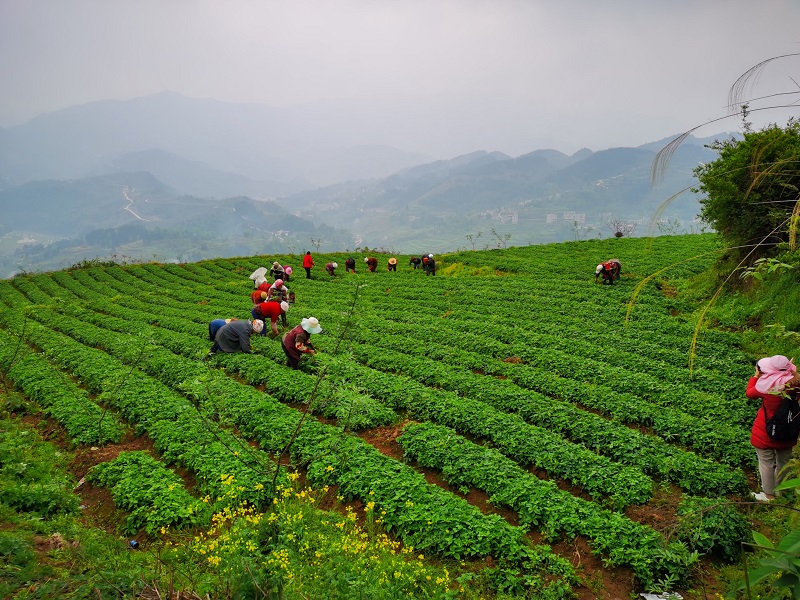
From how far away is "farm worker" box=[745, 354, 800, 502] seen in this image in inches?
279

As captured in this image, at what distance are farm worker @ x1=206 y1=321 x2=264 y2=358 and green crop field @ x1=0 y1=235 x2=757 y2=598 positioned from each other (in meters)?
0.57

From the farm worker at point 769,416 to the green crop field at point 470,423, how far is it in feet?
1.80

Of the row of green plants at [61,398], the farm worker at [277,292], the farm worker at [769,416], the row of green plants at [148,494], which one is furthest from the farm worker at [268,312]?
the farm worker at [769,416]

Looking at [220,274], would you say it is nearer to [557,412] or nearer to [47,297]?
[47,297]

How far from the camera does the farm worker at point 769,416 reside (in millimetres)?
7096

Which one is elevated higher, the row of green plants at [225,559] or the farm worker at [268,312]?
the farm worker at [268,312]

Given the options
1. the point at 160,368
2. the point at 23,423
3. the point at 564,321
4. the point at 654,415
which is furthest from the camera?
the point at 564,321

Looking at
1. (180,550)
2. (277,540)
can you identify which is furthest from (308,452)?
(277,540)

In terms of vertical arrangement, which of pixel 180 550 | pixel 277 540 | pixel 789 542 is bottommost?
pixel 180 550

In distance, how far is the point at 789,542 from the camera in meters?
2.26

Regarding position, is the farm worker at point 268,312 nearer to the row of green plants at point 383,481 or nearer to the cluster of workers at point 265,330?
the cluster of workers at point 265,330

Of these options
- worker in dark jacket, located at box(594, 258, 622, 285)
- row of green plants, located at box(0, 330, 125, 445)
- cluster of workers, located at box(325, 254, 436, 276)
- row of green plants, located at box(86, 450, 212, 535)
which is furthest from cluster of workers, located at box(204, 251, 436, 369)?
worker in dark jacket, located at box(594, 258, 622, 285)

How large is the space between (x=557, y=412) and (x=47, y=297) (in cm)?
3729

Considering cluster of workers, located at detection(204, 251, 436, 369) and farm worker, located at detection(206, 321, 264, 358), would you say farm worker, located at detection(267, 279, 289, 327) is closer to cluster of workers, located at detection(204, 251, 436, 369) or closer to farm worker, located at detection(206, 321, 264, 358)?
cluster of workers, located at detection(204, 251, 436, 369)
